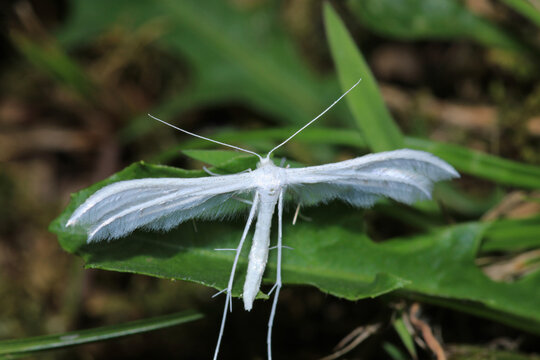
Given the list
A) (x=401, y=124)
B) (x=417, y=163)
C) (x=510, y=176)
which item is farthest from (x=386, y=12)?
(x=417, y=163)

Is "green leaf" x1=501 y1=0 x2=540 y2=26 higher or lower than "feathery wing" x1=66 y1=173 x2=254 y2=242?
higher

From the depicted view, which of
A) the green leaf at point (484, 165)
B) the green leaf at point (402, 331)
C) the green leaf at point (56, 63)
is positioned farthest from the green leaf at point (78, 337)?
the green leaf at point (56, 63)

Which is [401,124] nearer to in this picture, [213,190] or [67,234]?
[213,190]

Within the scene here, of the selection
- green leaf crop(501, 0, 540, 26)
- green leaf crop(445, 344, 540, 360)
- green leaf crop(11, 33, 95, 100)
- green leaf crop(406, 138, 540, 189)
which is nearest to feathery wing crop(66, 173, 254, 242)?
green leaf crop(406, 138, 540, 189)

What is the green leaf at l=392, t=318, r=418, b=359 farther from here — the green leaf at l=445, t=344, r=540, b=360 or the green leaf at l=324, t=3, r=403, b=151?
the green leaf at l=324, t=3, r=403, b=151

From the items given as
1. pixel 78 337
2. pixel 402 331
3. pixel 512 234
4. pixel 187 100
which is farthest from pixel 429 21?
pixel 78 337

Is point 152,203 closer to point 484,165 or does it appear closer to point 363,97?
point 363,97
